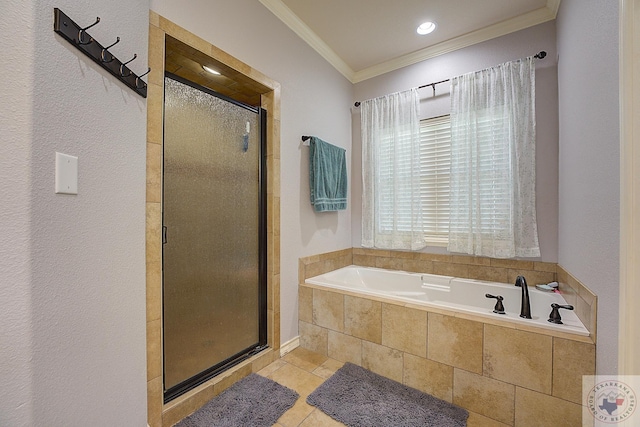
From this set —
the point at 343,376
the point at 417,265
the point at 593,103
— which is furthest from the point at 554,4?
the point at 343,376

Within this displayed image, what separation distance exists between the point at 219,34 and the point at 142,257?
145 centimetres

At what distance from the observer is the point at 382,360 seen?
187cm

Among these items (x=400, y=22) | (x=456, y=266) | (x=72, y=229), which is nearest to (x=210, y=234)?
(x=72, y=229)

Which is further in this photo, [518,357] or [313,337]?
[313,337]

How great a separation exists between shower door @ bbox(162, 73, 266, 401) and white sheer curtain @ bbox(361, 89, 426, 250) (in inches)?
51.8

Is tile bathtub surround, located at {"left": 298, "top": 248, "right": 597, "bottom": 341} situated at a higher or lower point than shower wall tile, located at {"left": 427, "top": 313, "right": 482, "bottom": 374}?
higher

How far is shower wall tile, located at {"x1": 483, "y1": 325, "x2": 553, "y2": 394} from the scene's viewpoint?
1.38 metres

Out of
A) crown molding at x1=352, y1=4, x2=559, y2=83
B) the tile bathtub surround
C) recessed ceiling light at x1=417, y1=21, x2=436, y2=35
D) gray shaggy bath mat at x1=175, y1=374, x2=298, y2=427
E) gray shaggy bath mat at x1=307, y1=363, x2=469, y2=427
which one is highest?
recessed ceiling light at x1=417, y1=21, x2=436, y2=35

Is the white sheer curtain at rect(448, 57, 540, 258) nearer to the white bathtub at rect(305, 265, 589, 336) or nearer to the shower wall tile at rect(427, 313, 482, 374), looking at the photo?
the white bathtub at rect(305, 265, 589, 336)

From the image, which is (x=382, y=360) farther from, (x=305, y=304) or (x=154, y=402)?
(x=154, y=402)

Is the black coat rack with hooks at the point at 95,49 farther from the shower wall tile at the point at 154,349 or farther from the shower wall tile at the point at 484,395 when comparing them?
the shower wall tile at the point at 484,395

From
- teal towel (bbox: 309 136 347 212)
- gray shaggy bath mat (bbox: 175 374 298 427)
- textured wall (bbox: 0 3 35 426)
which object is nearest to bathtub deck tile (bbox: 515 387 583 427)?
gray shaggy bath mat (bbox: 175 374 298 427)

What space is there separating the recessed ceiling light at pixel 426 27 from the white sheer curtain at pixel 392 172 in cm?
50

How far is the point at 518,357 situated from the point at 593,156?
3.70 feet
